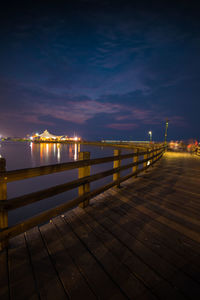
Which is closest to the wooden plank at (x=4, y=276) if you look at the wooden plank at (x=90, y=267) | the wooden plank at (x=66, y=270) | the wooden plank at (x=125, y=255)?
the wooden plank at (x=66, y=270)

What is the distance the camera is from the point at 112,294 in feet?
5.34

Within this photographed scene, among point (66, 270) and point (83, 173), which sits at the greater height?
point (83, 173)

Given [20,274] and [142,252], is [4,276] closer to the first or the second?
[20,274]

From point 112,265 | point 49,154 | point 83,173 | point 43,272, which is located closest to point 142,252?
point 112,265

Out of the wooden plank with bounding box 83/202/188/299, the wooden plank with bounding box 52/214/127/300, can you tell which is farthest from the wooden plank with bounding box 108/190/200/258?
the wooden plank with bounding box 52/214/127/300

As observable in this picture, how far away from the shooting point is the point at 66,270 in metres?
1.92

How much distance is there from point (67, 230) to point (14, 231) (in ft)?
3.07

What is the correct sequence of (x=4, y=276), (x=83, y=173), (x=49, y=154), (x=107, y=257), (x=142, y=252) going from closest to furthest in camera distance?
(x=4, y=276) → (x=107, y=257) → (x=142, y=252) → (x=83, y=173) → (x=49, y=154)

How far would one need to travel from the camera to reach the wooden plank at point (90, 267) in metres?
1.65

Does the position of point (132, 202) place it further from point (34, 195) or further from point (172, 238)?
point (34, 195)

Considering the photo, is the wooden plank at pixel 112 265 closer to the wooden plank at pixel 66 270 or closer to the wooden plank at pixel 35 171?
the wooden plank at pixel 66 270

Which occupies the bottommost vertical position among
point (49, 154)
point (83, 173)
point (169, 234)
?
point (49, 154)

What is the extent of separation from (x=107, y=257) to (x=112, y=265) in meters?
0.16

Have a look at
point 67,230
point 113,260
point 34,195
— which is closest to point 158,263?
point 113,260
